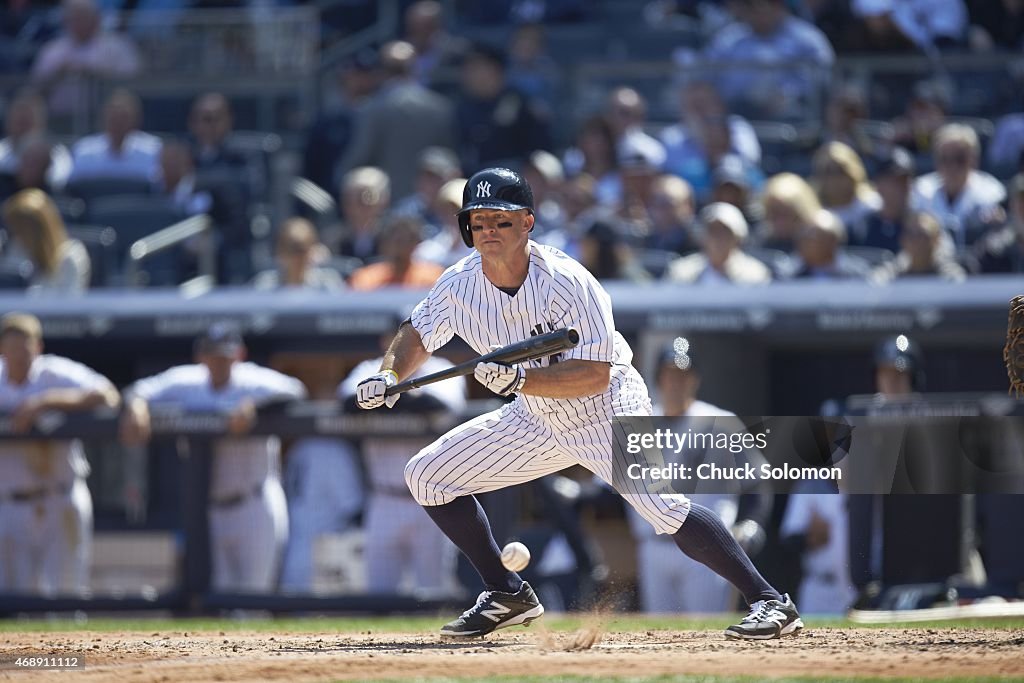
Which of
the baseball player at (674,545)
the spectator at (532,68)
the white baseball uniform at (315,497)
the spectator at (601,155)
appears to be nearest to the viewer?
the baseball player at (674,545)

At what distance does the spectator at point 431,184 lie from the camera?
9594 millimetres

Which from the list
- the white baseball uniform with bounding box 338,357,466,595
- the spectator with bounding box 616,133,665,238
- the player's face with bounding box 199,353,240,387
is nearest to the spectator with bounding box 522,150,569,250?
the spectator with bounding box 616,133,665,238

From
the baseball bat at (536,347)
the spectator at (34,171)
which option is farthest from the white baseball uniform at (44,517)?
the baseball bat at (536,347)

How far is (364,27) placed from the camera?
1204 cm

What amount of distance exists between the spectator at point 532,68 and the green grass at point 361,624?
4148 millimetres

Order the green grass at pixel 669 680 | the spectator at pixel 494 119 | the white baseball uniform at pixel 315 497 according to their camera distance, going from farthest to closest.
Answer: the spectator at pixel 494 119, the white baseball uniform at pixel 315 497, the green grass at pixel 669 680

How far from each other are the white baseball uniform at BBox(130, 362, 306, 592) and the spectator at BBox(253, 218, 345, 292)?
79 centimetres

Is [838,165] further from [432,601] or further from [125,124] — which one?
[125,124]

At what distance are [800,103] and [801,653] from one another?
18.1ft

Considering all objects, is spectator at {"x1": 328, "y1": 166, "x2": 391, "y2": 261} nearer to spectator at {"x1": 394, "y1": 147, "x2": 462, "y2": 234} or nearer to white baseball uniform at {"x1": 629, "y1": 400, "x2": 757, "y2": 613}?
spectator at {"x1": 394, "y1": 147, "x2": 462, "y2": 234}

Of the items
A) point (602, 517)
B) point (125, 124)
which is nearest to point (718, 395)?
point (602, 517)

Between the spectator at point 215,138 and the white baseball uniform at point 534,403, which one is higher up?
the spectator at point 215,138

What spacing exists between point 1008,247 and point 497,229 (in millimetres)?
4107

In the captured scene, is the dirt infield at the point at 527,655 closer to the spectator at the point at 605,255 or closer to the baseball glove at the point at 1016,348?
the baseball glove at the point at 1016,348
